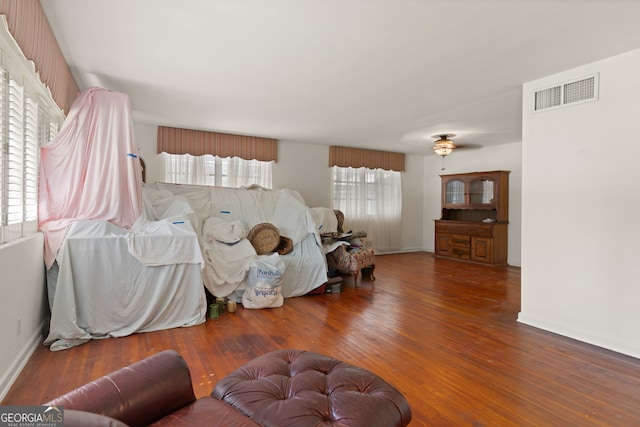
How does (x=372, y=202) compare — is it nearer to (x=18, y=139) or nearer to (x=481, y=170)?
(x=481, y=170)

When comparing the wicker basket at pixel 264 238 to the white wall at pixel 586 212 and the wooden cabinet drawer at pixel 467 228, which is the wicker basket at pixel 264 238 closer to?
the white wall at pixel 586 212

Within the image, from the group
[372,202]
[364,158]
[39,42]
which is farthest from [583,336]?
[364,158]

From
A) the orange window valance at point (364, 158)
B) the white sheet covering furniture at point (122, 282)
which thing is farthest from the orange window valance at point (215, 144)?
the white sheet covering furniture at point (122, 282)

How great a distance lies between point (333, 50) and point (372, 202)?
198 inches

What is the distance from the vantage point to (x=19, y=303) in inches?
85.1

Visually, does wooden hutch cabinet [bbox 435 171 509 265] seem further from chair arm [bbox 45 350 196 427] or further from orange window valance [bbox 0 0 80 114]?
orange window valance [bbox 0 0 80 114]

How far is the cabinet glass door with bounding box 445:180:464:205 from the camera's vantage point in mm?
6989

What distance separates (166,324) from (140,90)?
8.22 feet

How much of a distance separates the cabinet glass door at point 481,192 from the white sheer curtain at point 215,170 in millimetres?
4174

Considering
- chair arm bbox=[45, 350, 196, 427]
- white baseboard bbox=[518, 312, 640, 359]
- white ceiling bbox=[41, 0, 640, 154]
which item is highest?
white ceiling bbox=[41, 0, 640, 154]

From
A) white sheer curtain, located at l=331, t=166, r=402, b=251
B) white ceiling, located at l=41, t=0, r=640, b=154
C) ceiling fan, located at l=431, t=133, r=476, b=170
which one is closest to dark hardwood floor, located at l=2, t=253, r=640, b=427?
white ceiling, located at l=41, t=0, r=640, b=154

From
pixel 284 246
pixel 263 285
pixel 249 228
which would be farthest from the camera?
pixel 249 228

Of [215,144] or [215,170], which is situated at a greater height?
[215,144]

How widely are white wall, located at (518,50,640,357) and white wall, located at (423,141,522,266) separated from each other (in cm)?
342
